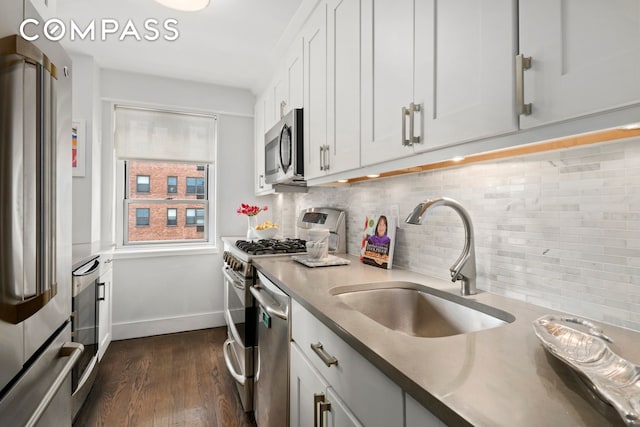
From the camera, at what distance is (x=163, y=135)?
3299mm

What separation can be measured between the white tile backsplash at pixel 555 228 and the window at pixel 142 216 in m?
3.01

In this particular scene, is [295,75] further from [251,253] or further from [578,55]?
[578,55]

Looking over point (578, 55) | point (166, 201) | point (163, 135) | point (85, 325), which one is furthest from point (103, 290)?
point (578, 55)

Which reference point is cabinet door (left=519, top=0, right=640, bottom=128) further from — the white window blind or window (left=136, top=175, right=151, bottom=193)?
window (left=136, top=175, right=151, bottom=193)

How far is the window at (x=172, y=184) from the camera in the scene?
3432 millimetres

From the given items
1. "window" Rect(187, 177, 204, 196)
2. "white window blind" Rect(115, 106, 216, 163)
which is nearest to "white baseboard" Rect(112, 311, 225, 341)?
"window" Rect(187, 177, 204, 196)

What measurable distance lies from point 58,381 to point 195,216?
2.71m

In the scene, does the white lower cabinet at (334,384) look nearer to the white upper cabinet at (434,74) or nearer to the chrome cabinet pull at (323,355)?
the chrome cabinet pull at (323,355)

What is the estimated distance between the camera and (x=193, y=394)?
7.10 feet

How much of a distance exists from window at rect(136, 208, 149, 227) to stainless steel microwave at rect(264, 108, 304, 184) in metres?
1.67

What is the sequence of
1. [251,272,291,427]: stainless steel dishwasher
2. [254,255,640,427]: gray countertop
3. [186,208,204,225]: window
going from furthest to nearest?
[186,208,204,225]: window
[251,272,291,427]: stainless steel dishwasher
[254,255,640,427]: gray countertop

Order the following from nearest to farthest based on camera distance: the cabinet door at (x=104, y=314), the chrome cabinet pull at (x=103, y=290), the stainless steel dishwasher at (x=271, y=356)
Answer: the stainless steel dishwasher at (x=271, y=356) < the chrome cabinet pull at (x=103, y=290) < the cabinet door at (x=104, y=314)

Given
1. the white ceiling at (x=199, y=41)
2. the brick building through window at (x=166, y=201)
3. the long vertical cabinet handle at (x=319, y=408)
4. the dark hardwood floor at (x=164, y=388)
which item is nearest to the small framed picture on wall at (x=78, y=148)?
the brick building through window at (x=166, y=201)

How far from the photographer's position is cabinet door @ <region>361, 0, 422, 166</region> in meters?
1.12
